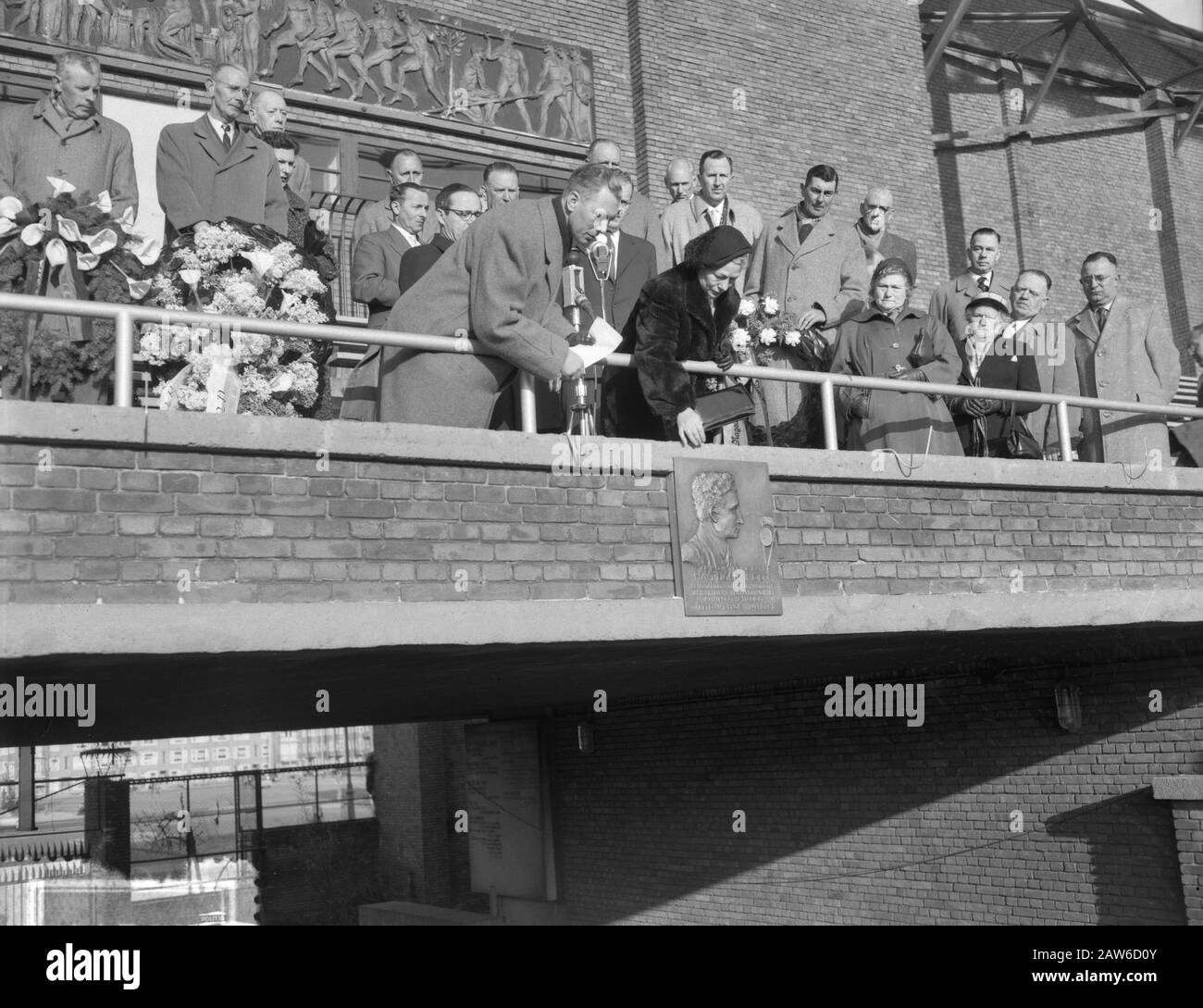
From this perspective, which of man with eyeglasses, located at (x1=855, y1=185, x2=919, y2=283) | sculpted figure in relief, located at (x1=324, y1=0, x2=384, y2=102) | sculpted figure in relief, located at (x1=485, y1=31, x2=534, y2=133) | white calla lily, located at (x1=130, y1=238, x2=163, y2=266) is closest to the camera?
white calla lily, located at (x1=130, y1=238, x2=163, y2=266)

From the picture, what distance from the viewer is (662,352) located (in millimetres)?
6254

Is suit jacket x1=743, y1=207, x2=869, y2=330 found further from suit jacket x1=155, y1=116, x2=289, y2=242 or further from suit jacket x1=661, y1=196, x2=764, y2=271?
suit jacket x1=155, y1=116, x2=289, y2=242

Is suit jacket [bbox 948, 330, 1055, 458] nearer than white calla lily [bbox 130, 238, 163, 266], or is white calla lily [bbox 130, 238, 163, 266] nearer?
white calla lily [bbox 130, 238, 163, 266]

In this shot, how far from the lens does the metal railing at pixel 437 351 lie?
5.11 metres

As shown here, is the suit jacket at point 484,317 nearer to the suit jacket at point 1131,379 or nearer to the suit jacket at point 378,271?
the suit jacket at point 378,271

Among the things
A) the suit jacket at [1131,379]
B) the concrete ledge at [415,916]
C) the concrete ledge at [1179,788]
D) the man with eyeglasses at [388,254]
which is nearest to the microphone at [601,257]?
the man with eyeglasses at [388,254]

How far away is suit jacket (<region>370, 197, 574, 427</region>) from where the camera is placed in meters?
5.75

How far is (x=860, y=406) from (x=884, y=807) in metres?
5.25

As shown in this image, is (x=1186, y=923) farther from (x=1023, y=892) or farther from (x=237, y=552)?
(x=237, y=552)

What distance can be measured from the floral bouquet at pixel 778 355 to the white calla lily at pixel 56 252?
346 centimetres

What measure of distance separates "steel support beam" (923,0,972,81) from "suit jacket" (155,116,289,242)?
12.9 meters

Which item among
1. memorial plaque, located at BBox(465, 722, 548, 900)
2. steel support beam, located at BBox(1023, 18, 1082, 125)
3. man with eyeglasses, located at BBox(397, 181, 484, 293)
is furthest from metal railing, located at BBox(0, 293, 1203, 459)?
steel support beam, located at BBox(1023, 18, 1082, 125)

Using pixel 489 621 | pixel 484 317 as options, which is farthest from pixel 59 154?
pixel 489 621

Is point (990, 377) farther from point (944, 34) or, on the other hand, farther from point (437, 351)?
point (944, 34)
